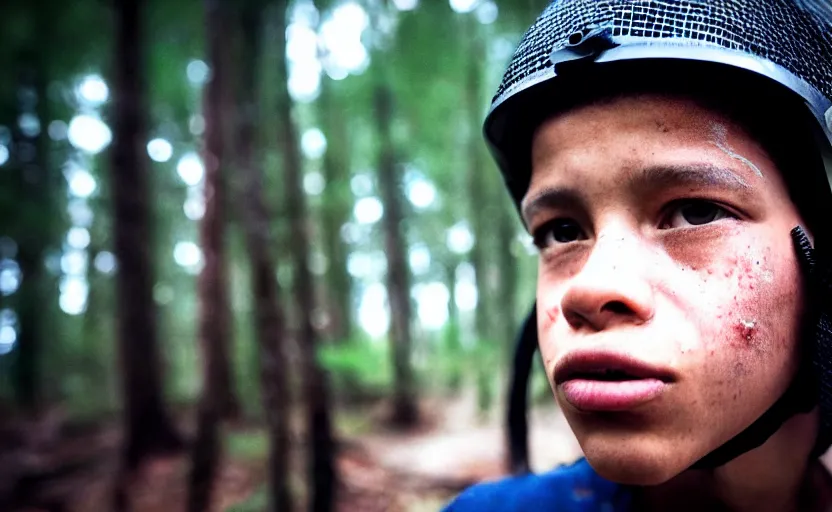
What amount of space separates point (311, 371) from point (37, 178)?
361 inches

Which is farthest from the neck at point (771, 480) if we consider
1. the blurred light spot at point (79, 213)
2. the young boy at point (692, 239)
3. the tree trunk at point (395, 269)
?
the blurred light spot at point (79, 213)

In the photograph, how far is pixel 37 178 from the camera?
10.2 m

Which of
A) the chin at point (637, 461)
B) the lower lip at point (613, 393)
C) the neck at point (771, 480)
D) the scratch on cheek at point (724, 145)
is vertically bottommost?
the neck at point (771, 480)

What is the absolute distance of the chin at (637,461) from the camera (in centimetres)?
86

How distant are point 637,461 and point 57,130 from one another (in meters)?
13.5

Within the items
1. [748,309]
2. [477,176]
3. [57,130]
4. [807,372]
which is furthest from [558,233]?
[57,130]

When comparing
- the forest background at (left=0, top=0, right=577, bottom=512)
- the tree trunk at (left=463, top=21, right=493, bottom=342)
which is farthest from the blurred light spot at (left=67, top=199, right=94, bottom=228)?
the tree trunk at (left=463, top=21, right=493, bottom=342)

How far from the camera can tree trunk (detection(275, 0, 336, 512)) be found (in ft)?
14.3

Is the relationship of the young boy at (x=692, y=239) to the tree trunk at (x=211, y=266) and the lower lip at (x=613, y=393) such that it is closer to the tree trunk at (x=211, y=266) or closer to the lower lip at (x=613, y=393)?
the lower lip at (x=613, y=393)

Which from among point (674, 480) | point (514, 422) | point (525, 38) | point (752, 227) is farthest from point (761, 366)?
point (525, 38)

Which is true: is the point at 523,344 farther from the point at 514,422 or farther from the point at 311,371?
the point at 311,371

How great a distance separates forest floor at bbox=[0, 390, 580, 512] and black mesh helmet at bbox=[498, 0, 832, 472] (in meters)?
4.68

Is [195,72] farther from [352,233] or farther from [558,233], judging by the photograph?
[558,233]

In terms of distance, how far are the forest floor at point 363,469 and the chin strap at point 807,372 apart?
4.56 m
